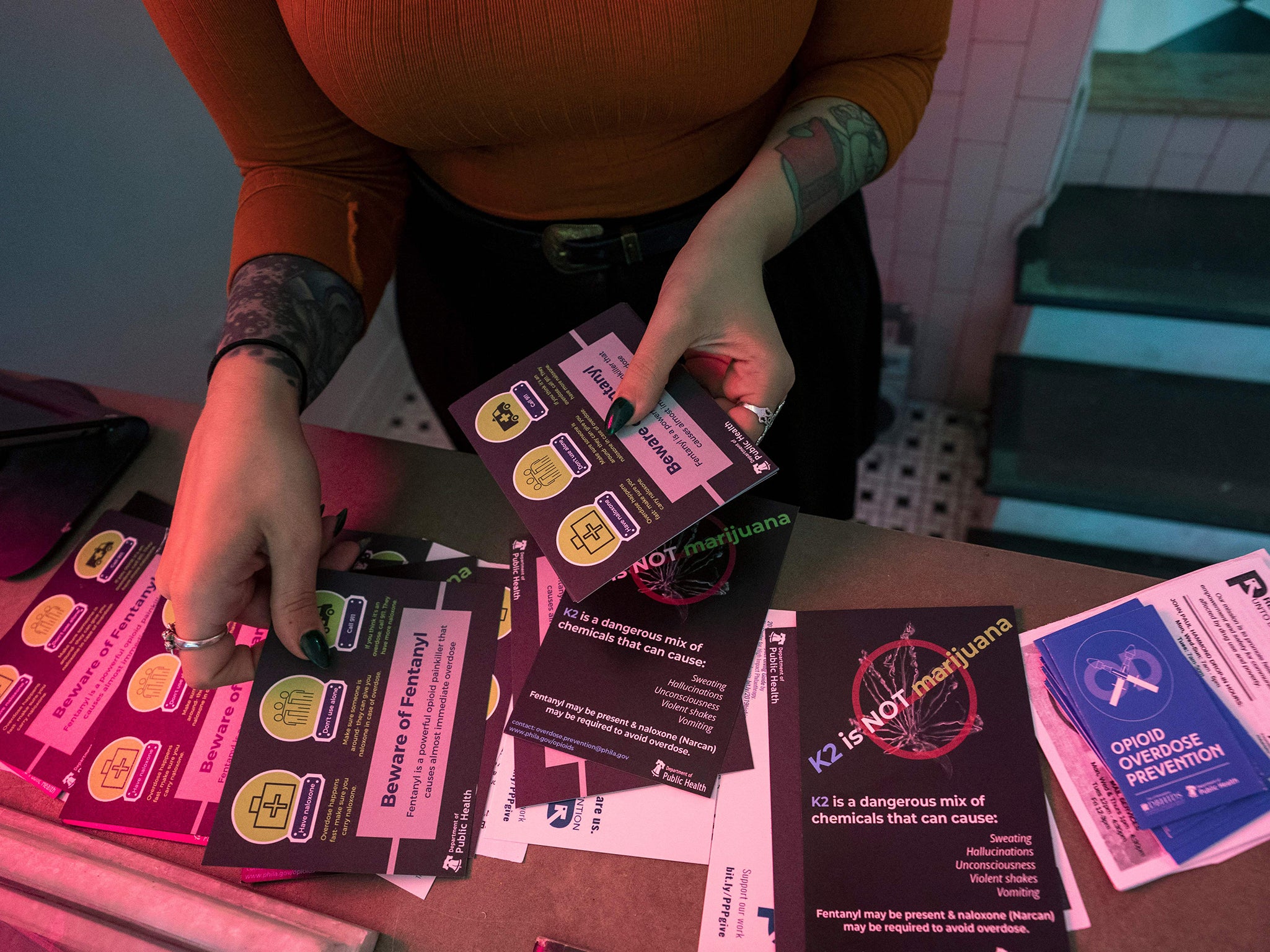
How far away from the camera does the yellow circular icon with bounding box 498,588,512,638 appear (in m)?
0.69

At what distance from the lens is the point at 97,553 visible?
80 centimetres

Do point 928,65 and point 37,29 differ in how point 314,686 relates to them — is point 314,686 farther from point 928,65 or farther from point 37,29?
point 37,29

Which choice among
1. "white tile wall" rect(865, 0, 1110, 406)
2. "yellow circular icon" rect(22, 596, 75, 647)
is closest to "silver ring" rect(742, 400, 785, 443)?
"yellow circular icon" rect(22, 596, 75, 647)

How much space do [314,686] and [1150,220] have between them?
5.80ft

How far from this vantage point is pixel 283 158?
78cm

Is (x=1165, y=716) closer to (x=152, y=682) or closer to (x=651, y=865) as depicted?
(x=651, y=865)

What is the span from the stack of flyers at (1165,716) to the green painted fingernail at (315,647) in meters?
0.58

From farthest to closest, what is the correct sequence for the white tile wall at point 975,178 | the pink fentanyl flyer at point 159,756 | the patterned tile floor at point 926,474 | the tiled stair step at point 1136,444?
the patterned tile floor at point 926,474 → the tiled stair step at point 1136,444 → the white tile wall at point 975,178 → the pink fentanyl flyer at point 159,756

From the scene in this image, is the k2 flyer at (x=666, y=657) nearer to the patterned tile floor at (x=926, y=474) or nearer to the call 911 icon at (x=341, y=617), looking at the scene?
the call 911 icon at (x=341, y=617)

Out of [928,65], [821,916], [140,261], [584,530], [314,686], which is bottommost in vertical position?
[821,916]

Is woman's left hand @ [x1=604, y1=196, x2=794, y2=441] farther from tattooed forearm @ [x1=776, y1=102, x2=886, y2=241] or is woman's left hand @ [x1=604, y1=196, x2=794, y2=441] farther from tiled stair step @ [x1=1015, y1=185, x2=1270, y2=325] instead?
tiled stair step @ [x1=1015, y1=185, x2=1270, y2=325]

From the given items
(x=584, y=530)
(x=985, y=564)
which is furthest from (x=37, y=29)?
(x=985, y=564)

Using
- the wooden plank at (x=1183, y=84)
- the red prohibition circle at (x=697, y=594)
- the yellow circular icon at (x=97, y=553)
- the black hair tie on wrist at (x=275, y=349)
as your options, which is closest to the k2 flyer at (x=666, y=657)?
the red prohibition circle at (x=697, y=594)

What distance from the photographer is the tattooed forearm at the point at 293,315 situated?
0.72m
